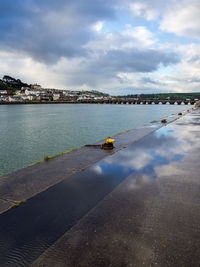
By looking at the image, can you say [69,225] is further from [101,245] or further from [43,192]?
[43,192]

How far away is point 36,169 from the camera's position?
6.69 metres

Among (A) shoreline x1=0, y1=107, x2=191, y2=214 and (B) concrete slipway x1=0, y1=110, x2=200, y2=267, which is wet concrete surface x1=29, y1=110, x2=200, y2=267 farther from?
(A) shoreline x1=0, y1=107, x2=191, y2=214

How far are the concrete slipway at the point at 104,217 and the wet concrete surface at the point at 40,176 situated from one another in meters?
0.03

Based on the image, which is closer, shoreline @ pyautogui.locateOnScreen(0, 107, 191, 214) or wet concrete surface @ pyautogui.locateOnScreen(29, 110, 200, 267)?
wet concrete surface @ pyautogui.locateOnScreen(29, 110, 200, 267)

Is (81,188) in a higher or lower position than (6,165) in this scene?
higher

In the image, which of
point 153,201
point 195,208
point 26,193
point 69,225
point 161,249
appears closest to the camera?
point 161,249

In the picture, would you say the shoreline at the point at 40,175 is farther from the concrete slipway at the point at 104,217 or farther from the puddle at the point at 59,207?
the puddle at the point at 59,207

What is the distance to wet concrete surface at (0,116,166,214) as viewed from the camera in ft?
15.4

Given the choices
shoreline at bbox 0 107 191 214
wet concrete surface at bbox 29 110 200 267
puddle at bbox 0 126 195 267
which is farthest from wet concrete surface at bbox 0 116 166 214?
wet concrete surface at bbox 29 110 200 267

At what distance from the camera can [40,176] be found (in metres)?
5.96

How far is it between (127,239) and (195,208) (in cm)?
177

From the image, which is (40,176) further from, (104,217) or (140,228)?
(140,228)

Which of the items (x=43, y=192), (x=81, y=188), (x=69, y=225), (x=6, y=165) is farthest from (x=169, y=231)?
(x=6, y=165)

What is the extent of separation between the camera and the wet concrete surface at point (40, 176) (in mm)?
4707
